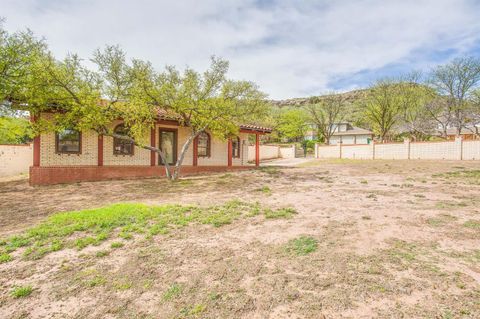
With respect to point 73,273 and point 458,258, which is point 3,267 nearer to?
point 73,273

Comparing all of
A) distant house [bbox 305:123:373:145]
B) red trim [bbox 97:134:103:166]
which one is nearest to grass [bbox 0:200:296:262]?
red trim [bbox 97:134:103:166]

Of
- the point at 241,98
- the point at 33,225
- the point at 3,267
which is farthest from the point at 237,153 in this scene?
the point at 3,267

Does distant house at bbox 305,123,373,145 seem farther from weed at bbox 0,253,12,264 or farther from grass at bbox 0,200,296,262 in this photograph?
weed at bbox 0,253,12,264

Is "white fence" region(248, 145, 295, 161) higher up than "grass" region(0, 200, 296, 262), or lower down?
higher up

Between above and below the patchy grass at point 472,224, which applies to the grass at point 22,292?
below

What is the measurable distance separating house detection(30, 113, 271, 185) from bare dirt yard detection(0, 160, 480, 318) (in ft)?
14.4

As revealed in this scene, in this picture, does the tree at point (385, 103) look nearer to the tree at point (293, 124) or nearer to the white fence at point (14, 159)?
the tree at point (293, 124)

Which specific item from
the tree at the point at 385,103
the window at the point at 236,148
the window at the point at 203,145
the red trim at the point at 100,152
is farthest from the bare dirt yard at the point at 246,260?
the tree at the point at 385,103

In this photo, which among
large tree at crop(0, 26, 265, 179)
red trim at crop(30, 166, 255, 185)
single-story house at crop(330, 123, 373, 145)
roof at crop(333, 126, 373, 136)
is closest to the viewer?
large tree at crop(0, 26, 265, 179)

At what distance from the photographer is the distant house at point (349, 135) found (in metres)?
46.7

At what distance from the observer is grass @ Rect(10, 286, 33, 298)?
2.64 metres

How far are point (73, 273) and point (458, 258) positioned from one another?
16.0 ft

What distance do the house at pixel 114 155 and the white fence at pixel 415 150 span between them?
1504 cm

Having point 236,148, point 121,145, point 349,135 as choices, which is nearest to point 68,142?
point 121,145
